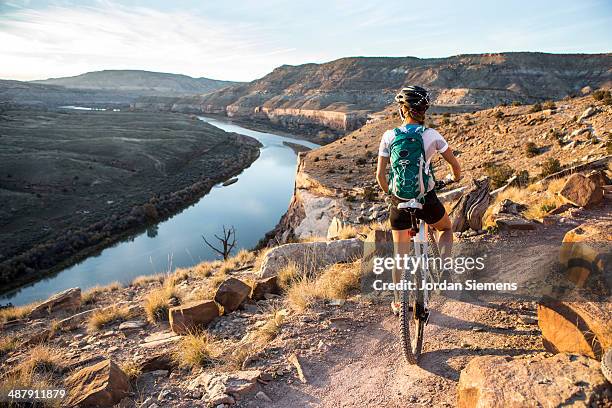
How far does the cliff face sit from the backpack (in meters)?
74.1

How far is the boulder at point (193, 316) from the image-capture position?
5797 millimetres

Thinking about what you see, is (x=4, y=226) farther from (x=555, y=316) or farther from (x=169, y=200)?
(x=555, y=316)

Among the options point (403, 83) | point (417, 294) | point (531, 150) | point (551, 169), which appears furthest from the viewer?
point (403, 83)

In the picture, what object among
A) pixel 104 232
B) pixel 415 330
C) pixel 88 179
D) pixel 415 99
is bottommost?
pixel 104 232

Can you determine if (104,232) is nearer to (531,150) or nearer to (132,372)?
(531,150)

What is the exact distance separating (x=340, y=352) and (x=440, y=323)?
1.26m

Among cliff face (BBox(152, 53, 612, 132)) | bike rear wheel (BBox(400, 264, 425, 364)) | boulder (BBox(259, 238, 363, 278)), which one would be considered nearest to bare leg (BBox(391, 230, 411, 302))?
bike rear wheel (BBox(400, 264, 425, 364))

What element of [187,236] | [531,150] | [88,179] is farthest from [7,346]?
[88,179]

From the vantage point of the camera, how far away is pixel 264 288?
665 centimetres

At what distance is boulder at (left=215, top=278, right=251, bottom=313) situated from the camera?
6074 mm

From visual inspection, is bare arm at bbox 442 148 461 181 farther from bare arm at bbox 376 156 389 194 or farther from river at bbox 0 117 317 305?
river at bbox 0 117 317 305

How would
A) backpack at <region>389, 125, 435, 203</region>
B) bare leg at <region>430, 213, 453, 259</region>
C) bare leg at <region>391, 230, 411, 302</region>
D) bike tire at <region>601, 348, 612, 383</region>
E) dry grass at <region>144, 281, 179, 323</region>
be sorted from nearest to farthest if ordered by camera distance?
bike tire at <region>601, 348, 612, 383</region>
backpack at <region>389, 125, 435, 203</region>
bare leg at <region>391, 230, 411, 302</region>
bare leg at <region>430, 213, 453, 259</region>
dry grass at <region>144, 281, 179, 323</region>

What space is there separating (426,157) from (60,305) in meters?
12.7

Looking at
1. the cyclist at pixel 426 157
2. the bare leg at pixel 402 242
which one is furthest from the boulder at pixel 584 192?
the bare leg at pixel 402 242
